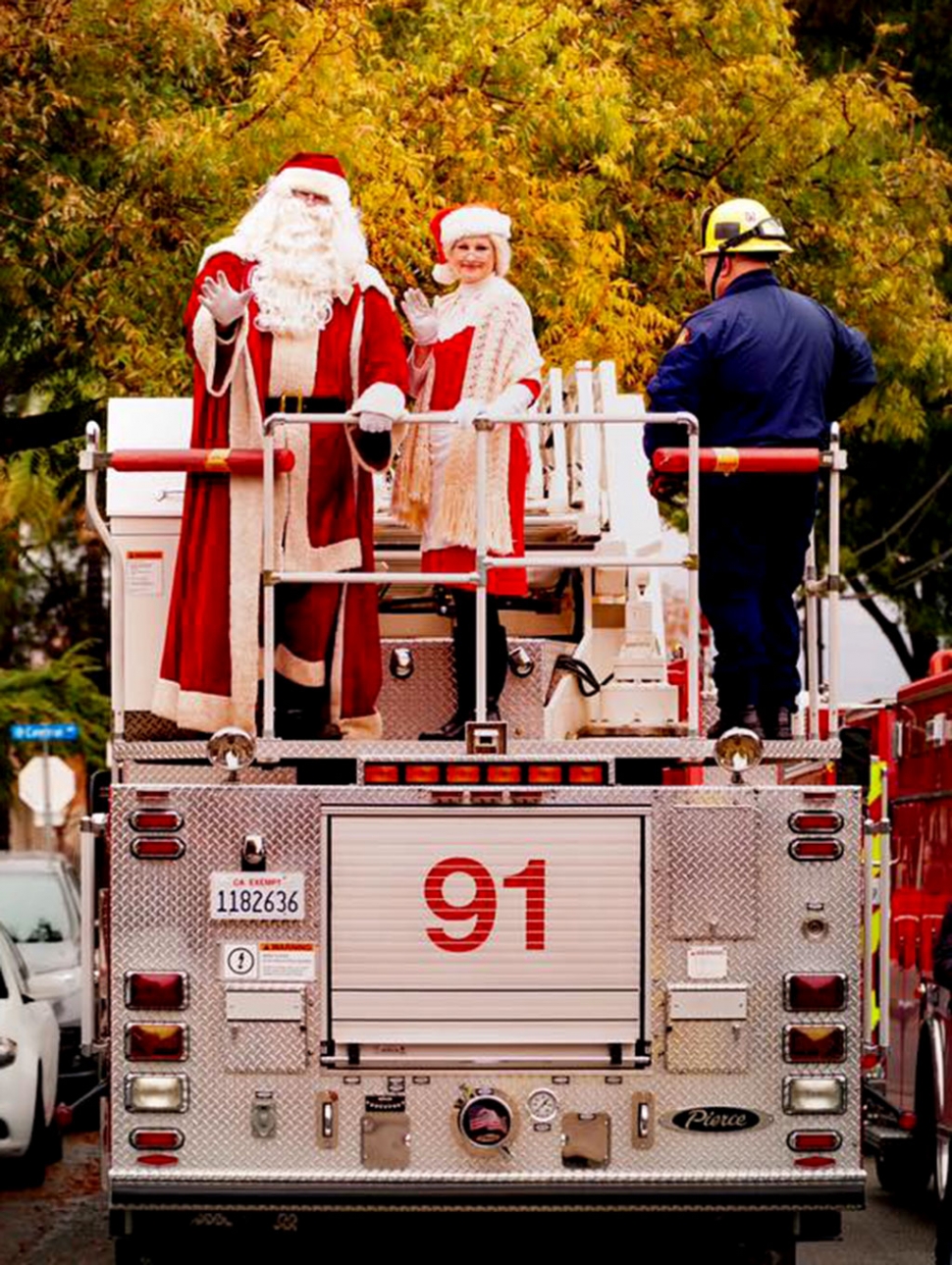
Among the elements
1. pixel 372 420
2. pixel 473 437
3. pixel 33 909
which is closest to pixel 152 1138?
pixel 372 420

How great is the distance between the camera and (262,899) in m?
9.20

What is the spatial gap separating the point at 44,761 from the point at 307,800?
21.6 m

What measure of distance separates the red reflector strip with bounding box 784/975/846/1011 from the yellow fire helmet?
2.75 meters

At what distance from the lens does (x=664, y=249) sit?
2045 centimetres

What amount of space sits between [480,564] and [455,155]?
922 centimetres

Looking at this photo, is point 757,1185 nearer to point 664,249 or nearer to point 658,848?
point 658,848

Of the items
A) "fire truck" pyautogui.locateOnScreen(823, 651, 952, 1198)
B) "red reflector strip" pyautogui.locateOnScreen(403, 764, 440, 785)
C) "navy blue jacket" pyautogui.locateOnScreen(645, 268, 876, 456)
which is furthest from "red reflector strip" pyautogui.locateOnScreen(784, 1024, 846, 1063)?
Result: "fire truck" pyautogui.locateOnScreen(823, 651, 952, 1198)

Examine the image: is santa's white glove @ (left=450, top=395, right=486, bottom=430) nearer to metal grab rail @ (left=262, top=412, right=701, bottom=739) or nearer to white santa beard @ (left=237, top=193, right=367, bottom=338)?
metal grab rail @ (left=262, top=412, right=701, bottom=739)

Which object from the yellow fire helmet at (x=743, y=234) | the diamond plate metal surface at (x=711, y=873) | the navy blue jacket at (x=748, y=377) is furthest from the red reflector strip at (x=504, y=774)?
the yellow fire helmet at (x=743, y=234)

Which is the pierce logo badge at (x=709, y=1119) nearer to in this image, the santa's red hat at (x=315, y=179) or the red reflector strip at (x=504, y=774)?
the red reflector strip at (x=504, y=774)

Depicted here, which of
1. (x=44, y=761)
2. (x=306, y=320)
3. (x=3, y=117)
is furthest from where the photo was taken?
(x=44, y=761)

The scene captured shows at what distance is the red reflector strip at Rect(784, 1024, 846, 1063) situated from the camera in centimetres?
930

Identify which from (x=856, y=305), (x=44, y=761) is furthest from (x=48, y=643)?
(x=856, y=305)

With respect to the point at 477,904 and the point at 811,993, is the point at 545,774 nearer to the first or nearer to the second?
the point at 477,904
